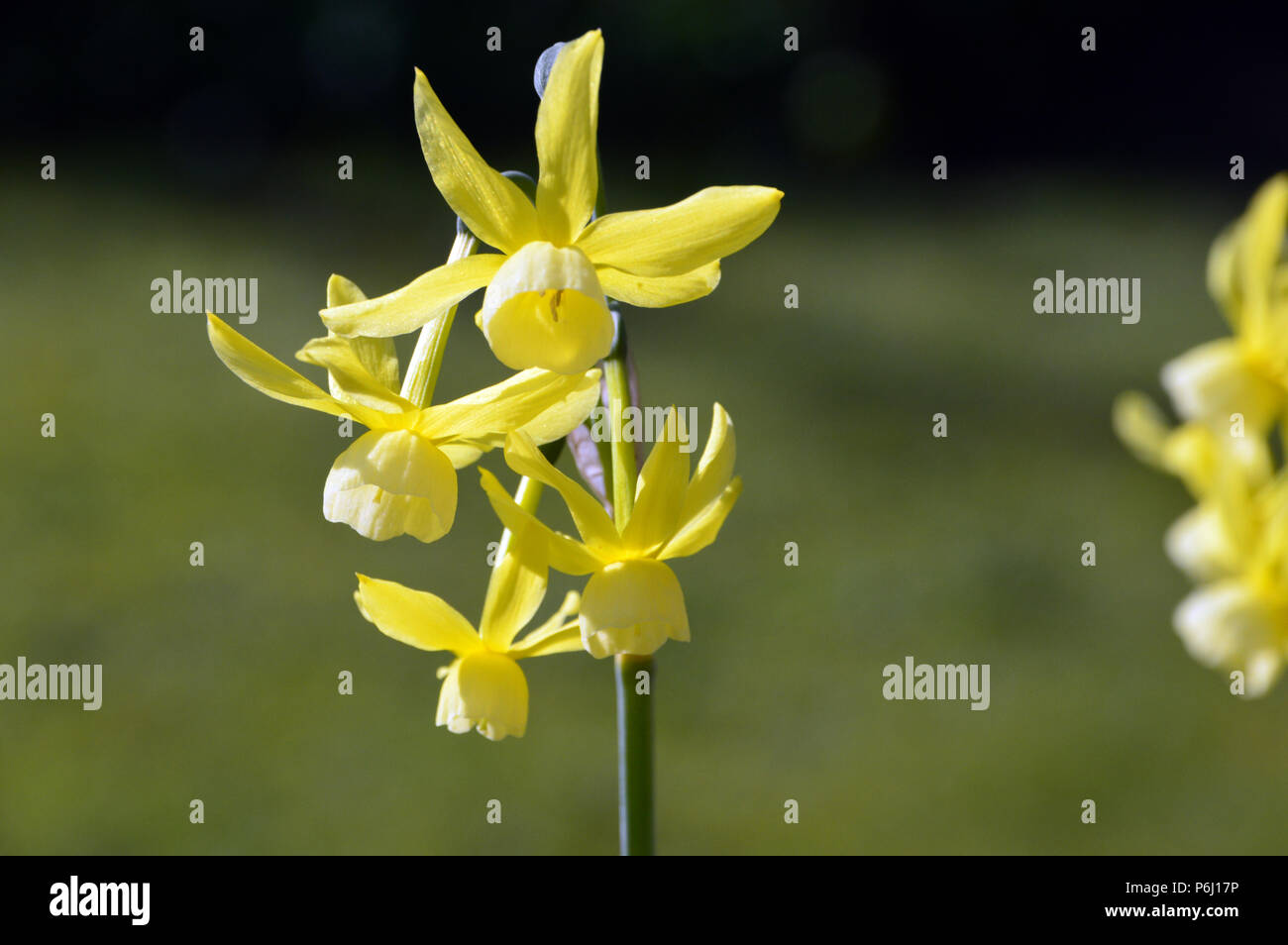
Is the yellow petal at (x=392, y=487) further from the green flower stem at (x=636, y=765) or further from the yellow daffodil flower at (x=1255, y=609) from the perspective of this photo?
the yellow daffodil flower at (x=1255, y=609)

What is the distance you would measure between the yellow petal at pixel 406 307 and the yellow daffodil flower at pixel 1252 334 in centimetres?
28

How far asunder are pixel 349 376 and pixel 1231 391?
1.12 ft

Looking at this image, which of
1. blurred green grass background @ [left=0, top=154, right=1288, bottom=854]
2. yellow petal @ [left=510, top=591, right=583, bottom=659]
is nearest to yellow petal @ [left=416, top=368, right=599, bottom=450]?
yellow petal @ [left=510, top=591, right=583, bottom=659]

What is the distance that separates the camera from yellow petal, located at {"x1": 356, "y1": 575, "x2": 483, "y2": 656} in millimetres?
583

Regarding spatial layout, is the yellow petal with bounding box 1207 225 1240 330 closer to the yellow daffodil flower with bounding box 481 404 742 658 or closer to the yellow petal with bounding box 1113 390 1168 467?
the yellow petal with bounding box 1113 390 1168 467

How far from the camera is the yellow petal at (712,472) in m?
0.54

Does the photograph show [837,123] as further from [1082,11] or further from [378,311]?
[378,311]

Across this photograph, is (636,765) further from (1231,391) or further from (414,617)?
(1231,391)

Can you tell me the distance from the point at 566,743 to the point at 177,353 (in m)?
1.64

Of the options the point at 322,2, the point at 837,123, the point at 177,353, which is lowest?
the point at 177,353

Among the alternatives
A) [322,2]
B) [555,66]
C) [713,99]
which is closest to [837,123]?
[713,99]

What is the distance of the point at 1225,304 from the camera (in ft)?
1.47

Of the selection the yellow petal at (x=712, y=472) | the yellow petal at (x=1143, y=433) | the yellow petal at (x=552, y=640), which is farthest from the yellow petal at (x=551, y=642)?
the yellow petal at (x=1143, y=433)

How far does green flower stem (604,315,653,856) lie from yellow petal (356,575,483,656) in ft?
0.26
